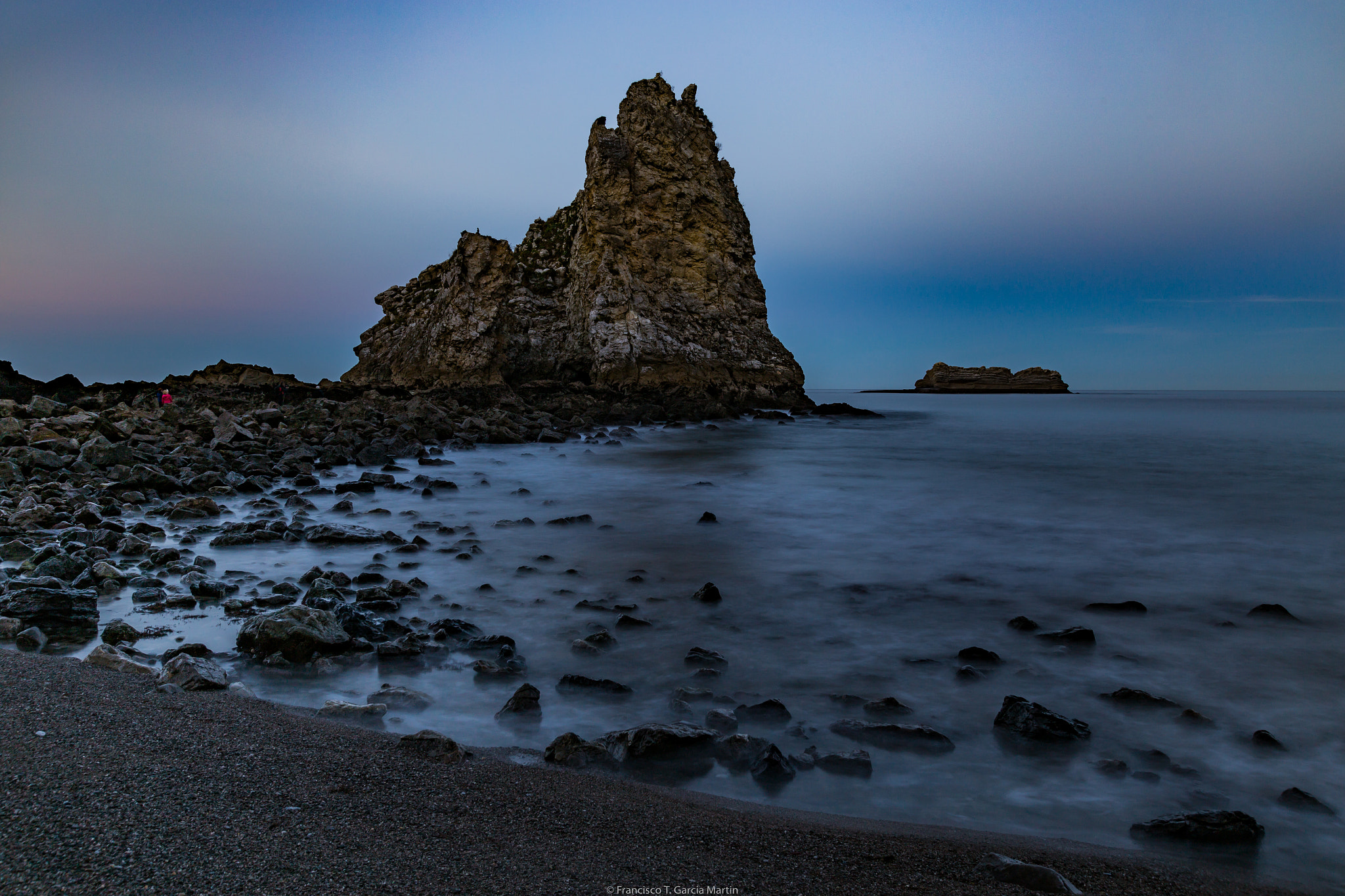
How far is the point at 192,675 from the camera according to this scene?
11.3 ft

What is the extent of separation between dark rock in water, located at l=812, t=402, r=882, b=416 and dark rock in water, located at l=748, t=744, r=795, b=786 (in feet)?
125

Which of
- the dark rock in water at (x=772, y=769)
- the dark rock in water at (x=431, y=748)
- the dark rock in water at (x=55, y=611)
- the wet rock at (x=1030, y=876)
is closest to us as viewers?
the wet rock at (x=1030, y=876)

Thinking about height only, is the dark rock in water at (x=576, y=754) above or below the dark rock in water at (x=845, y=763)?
above

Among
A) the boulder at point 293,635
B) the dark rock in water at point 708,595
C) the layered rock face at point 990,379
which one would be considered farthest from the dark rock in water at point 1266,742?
the layered rock face at point 990,379

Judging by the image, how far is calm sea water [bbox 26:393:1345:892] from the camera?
10.1ft

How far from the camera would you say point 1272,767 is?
10.9 ft

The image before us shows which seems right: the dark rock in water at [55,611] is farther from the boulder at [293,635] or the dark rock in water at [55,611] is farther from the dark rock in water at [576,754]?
the dark rock in water at [576,754]

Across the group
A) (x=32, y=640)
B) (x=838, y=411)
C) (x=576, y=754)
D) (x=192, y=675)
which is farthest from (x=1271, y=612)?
(x=838, y=411)

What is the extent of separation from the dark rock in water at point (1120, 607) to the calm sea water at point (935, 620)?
183 millimetres

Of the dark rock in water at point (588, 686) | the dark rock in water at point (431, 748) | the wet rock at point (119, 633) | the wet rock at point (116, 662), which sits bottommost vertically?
the dark rock in water at point (588, 686)

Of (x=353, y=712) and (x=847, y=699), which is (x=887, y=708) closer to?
(x=847, y=699)

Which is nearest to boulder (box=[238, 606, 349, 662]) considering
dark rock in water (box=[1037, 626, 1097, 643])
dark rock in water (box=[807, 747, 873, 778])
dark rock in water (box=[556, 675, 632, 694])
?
dark rock in water (box=[556, 675, 632, 694])

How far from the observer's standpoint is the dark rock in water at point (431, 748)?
287cm

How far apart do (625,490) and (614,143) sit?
3142 centimetres
